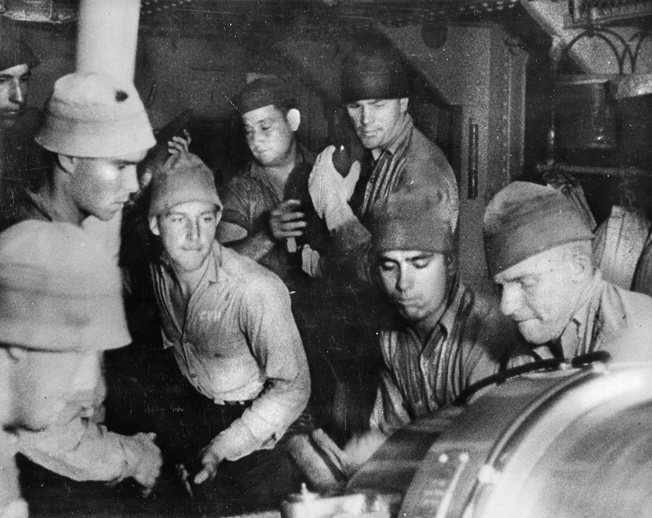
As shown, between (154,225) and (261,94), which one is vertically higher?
(261,94)

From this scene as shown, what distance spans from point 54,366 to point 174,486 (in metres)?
0.68

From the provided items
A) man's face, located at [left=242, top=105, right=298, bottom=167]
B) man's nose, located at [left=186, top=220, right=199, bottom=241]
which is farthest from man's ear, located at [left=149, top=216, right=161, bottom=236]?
man's face, located at [left=242, top=105, right=298, bottom=167]

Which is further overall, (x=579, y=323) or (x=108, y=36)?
(x=579, y=323)

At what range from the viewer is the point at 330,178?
11.5ft

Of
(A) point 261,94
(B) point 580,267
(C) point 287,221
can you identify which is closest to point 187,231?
(C) point 287,221

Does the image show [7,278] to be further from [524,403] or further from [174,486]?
[524,403]

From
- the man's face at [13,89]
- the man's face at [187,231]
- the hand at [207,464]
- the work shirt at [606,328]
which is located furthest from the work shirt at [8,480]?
the work shirt at [606,328]

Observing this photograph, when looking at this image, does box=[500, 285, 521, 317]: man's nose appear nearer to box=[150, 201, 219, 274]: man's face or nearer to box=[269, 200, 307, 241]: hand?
box=[269, 200, 307, 241]: hand

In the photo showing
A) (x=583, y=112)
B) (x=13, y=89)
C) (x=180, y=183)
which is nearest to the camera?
(x=13, y=89)

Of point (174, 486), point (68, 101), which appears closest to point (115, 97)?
→ point (68, 101)

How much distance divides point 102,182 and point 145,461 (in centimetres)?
114

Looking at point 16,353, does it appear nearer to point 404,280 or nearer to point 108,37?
point 108,37

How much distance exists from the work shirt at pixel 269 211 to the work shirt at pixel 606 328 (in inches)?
42.2

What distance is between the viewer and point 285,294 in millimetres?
3484
